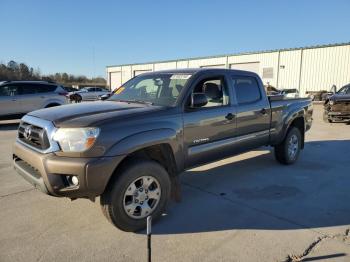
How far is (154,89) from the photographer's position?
4.73 meters

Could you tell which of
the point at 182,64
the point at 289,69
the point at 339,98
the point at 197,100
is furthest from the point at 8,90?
the point at 182,64

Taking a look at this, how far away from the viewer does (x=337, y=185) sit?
5.37 m

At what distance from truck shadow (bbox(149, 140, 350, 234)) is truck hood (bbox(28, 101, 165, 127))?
1.38m

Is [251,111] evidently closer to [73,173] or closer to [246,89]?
[246,89]

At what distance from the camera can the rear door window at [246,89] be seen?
5.23 meters

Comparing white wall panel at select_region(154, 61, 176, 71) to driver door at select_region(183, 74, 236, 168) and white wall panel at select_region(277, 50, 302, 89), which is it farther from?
driver door at select_region(183, 74, 236, 168)

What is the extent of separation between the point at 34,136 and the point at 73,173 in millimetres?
821

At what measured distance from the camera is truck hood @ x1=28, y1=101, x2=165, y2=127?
3.38 metres

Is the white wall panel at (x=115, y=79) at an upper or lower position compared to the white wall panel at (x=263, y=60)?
lower

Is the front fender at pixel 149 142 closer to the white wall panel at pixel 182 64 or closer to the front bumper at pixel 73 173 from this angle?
the front bumper at pixel 73 173

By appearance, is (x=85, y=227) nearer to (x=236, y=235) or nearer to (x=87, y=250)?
(x=87, y=250)

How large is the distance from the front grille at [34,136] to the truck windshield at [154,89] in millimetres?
1430

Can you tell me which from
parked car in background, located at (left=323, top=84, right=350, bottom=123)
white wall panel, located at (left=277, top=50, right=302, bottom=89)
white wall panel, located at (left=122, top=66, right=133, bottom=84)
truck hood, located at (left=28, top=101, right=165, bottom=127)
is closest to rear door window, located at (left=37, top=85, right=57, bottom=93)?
truck hood, located at (left=28, top=101, right=165, bottom=127)

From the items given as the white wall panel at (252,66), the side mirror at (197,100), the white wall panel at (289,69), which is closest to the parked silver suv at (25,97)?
the side mirror at (197,100)
